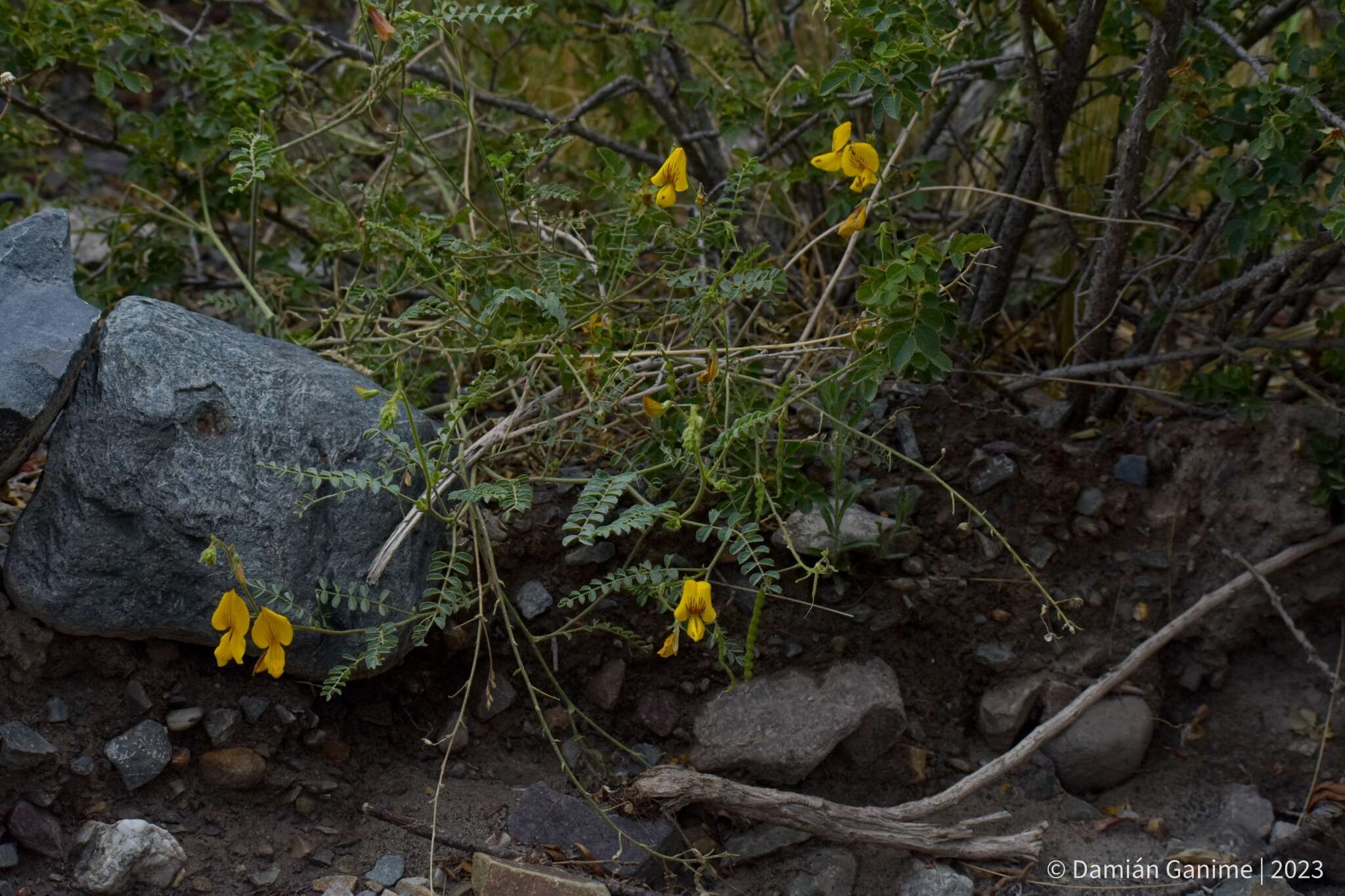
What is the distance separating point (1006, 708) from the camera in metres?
2.46

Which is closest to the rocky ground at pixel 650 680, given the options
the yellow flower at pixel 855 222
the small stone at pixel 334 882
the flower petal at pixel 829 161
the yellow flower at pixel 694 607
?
the small stone at pixel 334 882

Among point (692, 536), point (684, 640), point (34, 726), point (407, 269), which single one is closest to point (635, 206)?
point (407, 269)

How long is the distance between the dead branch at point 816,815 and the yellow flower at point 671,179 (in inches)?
40.6

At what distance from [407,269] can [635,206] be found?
19.2 inches

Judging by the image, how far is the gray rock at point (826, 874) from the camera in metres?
2.14

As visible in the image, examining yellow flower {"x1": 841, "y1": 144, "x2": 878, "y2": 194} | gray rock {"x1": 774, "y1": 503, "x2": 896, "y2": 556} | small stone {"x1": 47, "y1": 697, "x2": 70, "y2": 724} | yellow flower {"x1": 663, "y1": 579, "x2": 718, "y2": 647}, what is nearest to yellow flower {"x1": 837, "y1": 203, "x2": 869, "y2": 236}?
yellow flower {"x1": 841, "y1": 144, "x2": 878, "y2": 194}

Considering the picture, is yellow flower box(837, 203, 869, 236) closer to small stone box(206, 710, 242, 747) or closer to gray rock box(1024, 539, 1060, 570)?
gray rock box(1024, 539, 1060, 570)

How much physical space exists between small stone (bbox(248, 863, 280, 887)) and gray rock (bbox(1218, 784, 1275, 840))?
5.88 feet

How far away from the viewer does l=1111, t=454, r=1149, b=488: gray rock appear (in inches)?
106

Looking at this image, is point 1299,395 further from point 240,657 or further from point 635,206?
point 240,657

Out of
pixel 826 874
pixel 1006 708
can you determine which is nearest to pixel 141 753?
pixel 826 874

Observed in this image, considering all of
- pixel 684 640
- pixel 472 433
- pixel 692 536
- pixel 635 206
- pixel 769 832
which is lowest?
pixel 769 832

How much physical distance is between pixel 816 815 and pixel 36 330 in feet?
5.14

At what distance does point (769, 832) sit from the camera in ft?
7.24
